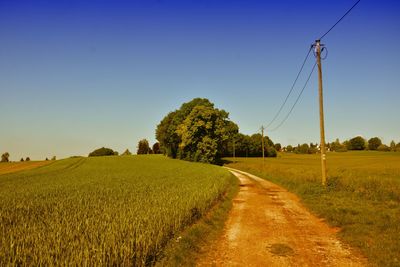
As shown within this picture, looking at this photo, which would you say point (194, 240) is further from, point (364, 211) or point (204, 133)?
point (204, 133)

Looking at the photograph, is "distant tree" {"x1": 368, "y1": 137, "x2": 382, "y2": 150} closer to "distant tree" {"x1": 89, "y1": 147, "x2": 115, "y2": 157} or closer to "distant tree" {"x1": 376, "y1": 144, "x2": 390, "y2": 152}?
"distant tree" {"x1": 376, "y1": 144, "x2": 390, "y2": 152}

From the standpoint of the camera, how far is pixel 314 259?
7949 mm

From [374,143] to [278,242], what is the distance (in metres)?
166

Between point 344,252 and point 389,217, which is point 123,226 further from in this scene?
point 389,217

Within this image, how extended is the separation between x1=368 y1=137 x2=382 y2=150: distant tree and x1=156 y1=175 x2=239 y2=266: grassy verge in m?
161

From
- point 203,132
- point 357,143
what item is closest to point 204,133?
point 203,132

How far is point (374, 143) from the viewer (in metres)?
151

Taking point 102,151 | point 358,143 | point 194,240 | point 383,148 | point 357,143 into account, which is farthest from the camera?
point 102,151

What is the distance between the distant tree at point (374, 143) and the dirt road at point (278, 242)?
521 feet

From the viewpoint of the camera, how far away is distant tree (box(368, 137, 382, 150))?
149625mm

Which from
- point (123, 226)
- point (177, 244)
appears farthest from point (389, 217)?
point (123, 226)

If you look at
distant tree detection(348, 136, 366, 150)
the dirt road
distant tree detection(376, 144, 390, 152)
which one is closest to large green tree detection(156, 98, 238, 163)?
the dirt road

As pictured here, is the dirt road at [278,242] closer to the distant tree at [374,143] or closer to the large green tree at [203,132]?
the large green tree at [203,132]

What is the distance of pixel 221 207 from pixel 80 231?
8.84 meters
